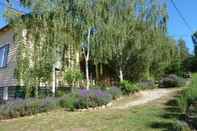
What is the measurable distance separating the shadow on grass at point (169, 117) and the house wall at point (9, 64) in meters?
10.1

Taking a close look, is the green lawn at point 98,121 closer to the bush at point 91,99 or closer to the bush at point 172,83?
the bush at point 91,99

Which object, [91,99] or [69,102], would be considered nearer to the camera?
[91,99]

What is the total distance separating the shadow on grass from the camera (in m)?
11.6

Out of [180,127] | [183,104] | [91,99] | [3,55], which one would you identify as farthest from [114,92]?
[3,55]

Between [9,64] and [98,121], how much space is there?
37.2ft

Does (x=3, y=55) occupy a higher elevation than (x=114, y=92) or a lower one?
higher

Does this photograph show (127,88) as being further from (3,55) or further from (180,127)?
(180,127)

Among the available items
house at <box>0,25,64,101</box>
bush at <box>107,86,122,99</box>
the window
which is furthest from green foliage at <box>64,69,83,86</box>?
the window

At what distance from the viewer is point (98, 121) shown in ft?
42.3

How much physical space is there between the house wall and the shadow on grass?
10.1 metres

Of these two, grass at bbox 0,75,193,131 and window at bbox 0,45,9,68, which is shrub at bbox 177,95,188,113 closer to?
grass at bbox 0,75,193,131

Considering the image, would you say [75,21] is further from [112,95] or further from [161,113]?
[161,113]

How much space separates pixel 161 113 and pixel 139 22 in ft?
37.7

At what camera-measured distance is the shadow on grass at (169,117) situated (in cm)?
1160
